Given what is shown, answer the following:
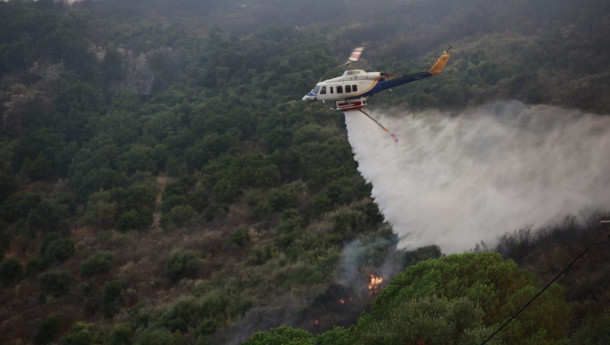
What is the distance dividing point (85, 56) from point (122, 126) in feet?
99.0

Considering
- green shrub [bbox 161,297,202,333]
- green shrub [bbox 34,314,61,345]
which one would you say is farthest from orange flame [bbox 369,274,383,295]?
green shrub [bbox 34,314,61,345]

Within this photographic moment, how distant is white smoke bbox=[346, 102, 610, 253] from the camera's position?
85.9 ft

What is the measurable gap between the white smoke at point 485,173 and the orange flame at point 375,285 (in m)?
3.08

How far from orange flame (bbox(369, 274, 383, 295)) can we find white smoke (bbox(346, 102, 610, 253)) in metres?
3.08

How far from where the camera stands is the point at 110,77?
95.1 m

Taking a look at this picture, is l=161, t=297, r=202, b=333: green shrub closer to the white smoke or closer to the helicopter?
the white smoke

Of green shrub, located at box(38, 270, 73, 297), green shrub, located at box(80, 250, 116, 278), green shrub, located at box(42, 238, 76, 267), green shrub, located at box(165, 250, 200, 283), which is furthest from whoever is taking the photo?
green shrub, located at box(42, 238, 76, 267)

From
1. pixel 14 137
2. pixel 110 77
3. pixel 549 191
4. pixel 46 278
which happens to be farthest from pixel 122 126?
pixel 549 191

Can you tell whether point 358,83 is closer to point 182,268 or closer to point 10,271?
point 182,268

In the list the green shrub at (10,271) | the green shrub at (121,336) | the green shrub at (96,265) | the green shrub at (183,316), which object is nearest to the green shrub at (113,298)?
the green shrub at (96,265)

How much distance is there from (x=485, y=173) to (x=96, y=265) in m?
31.4

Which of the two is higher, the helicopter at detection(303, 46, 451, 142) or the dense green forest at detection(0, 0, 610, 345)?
the helicopter at detection(303, 46, 451, 142)

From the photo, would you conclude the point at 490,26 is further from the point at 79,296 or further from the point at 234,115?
the point at 79,296

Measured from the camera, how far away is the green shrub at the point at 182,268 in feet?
121
